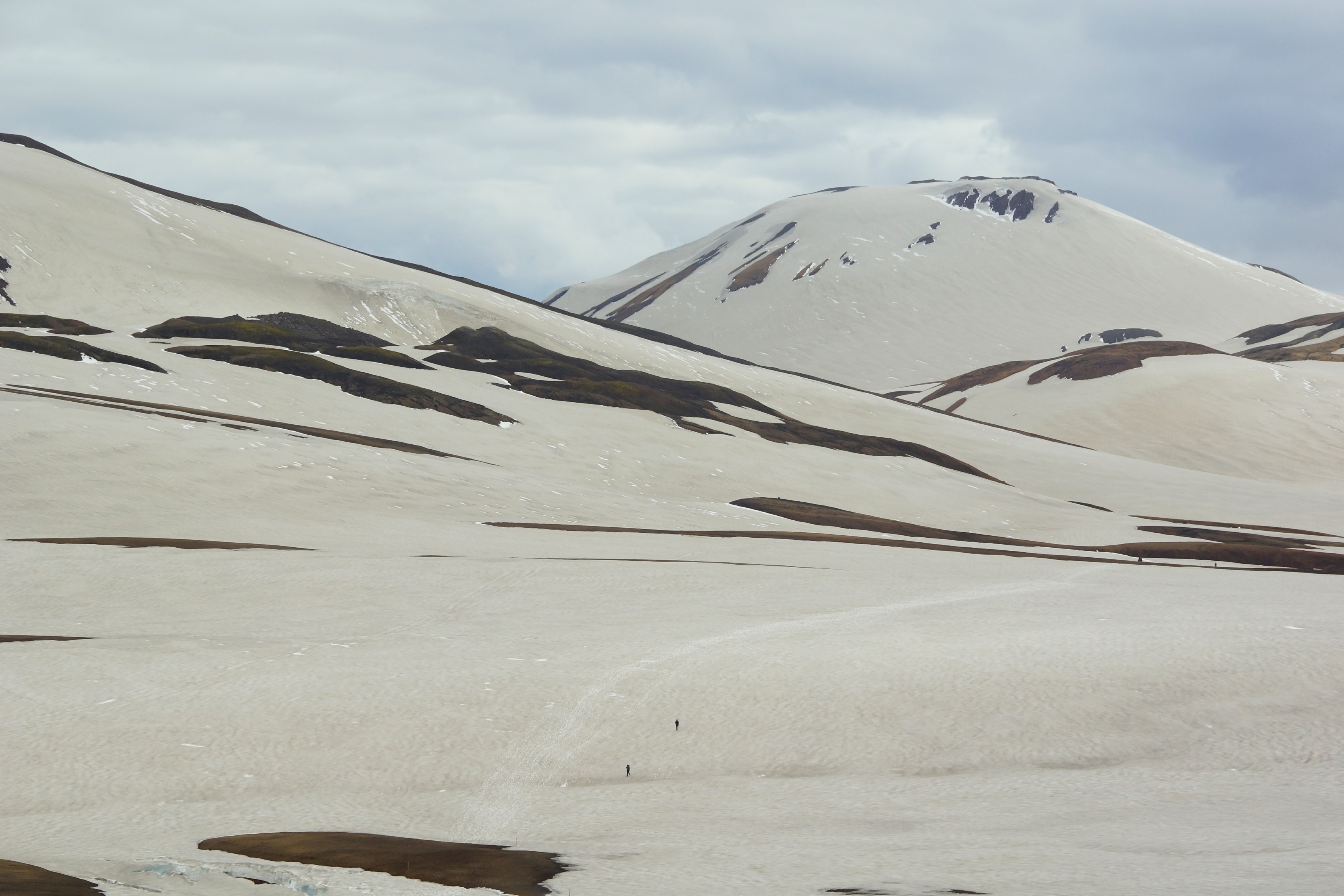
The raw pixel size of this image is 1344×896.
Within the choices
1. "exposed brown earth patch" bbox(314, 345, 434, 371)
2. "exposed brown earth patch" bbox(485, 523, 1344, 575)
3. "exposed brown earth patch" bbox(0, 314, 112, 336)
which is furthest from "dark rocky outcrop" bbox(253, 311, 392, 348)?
"exposed brown earth patch" bbox(485, 523, 1344, 575)

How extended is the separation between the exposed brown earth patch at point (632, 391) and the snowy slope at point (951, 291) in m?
66.3

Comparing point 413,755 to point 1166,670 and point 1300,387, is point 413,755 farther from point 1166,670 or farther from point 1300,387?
point 1300,387

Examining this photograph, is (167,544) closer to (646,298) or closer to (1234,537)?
(1234,537)

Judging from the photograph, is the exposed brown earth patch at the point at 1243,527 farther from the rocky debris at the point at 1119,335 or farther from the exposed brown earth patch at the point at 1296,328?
the rocky debris at the point at 1119,335

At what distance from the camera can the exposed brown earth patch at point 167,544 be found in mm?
24391

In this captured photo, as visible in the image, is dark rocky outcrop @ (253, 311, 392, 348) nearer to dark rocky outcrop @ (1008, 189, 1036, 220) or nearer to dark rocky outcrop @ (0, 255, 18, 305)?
dark rocky outcrop @ (0, 255, 18, 305)

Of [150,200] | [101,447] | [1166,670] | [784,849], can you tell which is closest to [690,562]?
[1166,670]

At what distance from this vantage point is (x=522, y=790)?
12.9 meters

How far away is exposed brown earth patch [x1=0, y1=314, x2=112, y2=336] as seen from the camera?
53938 millimetres

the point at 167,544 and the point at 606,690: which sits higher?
the point at 167,544

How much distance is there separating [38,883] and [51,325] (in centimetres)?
5247

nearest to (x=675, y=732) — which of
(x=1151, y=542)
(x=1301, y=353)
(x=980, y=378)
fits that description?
(x=1151, y=542)

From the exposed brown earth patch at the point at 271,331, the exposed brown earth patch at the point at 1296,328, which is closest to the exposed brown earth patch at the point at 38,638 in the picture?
the exposed brown earth patch at the point at 271,331

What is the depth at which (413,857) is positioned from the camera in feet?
35.0
